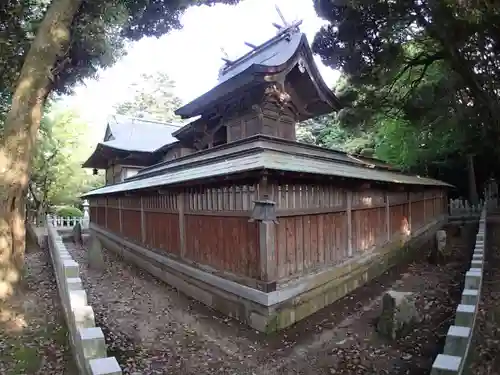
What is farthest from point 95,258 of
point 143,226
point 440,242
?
point 440,242

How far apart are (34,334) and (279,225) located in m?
4.42

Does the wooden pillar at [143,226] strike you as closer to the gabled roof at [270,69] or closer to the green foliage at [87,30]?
the gabled roof at [270,69]

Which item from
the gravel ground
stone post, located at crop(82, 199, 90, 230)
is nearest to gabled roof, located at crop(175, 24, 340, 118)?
the gravel ground

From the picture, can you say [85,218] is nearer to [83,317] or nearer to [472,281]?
[83,317]

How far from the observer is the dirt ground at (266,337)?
5.24 meters

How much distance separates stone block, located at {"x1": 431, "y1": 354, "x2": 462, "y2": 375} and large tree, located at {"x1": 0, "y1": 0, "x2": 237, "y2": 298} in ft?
22.1

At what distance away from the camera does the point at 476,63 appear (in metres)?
9.29

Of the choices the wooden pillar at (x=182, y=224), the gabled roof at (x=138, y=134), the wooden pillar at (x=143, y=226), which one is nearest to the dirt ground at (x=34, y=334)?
the wooden pillar at (x=182, y=224)

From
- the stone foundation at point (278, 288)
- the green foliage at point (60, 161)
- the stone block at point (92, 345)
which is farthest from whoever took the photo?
the green foliage at point (60, 161)

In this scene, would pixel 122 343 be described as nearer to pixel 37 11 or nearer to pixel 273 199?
pixel 273 199

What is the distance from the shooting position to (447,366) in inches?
143

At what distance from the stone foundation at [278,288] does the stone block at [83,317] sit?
8.92 ft

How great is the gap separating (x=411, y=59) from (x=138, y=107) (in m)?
51.9

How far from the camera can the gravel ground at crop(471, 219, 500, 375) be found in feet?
14.7
